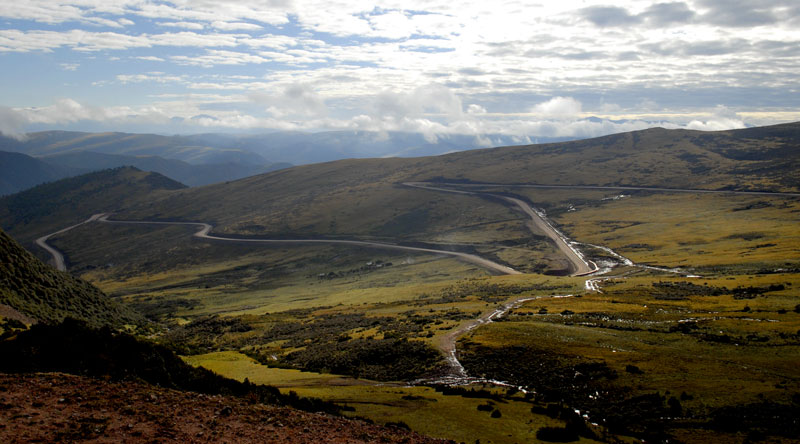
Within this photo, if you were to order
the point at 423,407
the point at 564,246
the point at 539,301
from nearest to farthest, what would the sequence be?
the point at 423,407
the point at 539,301
the point at 564,246

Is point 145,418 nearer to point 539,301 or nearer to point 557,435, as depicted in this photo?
point 557,435

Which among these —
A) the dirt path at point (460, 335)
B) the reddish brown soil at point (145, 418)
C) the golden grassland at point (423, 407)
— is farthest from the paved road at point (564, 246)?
the reddish brown soil at point (145, 418)

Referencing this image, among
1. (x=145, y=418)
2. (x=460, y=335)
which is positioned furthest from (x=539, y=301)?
(x=145, y=418)

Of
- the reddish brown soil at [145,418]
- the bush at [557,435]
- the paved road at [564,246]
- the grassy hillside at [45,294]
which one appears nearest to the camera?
the reddish brown soil at [145,418]

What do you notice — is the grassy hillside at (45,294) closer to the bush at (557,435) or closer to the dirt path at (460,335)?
the dirt path at (460,335)

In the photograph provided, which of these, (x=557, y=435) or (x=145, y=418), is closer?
(x=145, y=418)

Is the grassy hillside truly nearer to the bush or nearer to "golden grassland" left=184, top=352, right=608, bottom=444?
"golden grassland" left=184, top=352, right=608, bottom=444
